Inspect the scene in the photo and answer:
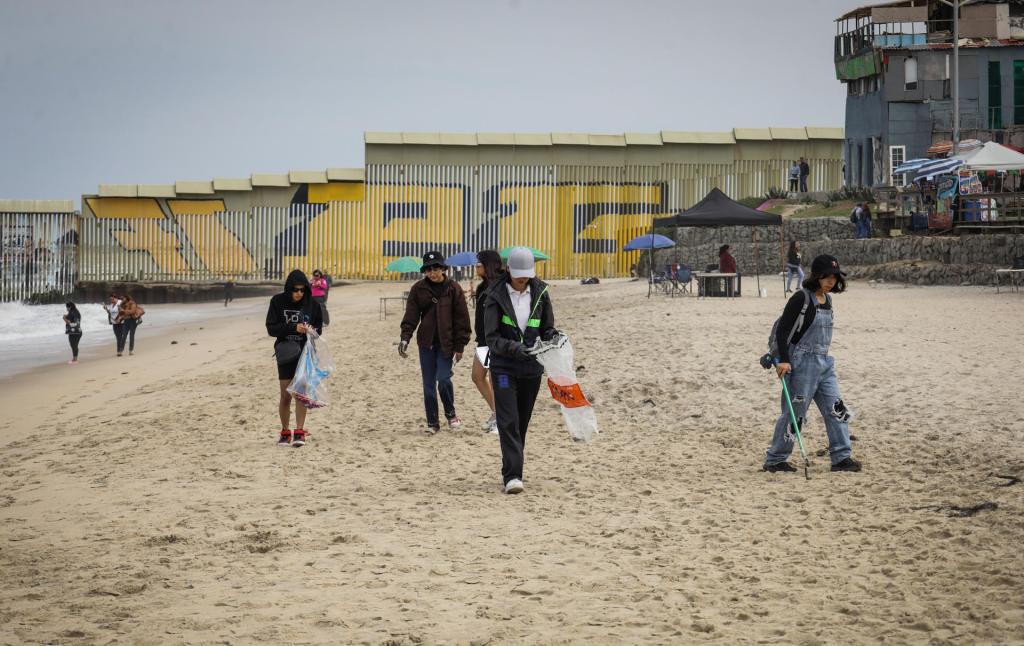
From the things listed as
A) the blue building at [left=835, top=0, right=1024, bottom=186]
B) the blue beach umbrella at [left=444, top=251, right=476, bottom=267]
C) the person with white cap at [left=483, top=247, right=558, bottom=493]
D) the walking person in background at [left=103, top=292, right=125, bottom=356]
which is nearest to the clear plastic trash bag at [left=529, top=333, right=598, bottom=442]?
the person with white cap at [left=483, top=247, right=558, bottom=493]

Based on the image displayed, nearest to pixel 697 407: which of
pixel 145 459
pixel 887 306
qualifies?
pixel 145 459

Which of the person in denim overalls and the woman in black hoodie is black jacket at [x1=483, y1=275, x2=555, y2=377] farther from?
the woman in black hoodie

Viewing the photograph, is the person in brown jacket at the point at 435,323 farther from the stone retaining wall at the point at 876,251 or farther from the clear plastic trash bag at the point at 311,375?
the stone retaining wall at the point at 876,251

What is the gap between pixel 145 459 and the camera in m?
9.14

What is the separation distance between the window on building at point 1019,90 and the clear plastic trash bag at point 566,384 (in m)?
31.2

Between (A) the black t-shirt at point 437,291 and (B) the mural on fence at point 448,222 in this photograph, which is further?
(B) the mural on fence at point 448,222

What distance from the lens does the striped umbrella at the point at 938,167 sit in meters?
24.6

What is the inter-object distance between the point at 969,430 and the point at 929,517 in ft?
8.55

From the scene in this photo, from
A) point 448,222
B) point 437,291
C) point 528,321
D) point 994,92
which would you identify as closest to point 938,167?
point 994,92

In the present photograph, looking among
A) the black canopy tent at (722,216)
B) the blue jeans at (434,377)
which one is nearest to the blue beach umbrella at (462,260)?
the black canopy tent at (722,216)

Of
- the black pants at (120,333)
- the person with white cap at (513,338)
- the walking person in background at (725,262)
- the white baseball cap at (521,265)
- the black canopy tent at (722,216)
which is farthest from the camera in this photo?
the black canopy tent at (722,216)

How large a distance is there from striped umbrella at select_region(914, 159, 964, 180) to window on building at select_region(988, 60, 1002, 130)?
9845 millimetres

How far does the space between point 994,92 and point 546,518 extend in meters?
31.9

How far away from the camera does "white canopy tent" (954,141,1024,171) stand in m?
24.7
